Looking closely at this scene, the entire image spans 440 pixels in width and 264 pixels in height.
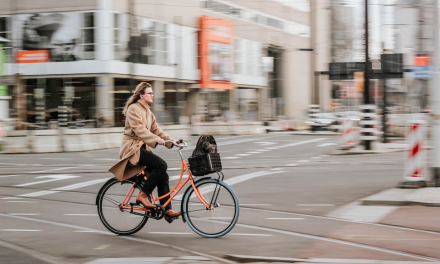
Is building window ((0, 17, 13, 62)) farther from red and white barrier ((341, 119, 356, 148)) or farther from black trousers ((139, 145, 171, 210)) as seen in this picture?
black trousers ((139, 145, 171, 210))

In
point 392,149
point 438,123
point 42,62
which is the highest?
point 42,62

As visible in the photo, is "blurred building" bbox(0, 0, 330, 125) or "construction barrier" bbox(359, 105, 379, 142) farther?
"blurred building" bbox(0, 0, 330, 125)

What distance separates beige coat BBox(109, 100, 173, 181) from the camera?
22.9ft

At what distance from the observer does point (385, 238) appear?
691 cm

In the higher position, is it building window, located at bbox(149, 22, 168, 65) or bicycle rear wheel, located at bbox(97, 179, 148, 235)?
building window, located at bbox(149, 22, 168, 65)

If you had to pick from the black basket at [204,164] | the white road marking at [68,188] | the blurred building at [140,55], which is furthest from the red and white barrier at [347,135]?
the black basket at [204,164]

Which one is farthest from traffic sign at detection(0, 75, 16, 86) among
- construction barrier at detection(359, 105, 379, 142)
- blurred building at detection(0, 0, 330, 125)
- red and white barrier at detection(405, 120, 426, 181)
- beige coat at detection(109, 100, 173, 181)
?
beige coat at detection(109, 100, 173, 181)

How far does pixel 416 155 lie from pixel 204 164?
5370 mm

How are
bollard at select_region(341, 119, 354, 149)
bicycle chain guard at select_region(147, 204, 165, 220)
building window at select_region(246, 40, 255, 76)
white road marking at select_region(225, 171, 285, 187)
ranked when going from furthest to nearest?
building window at select_region(246, 40, 255, 76) < bollard at select_region(341, 119, 354, 149) < white road marking at select_region(225, 171, 285, 187) < bicycle chain guard at select_region(147, 204, 165, 220)

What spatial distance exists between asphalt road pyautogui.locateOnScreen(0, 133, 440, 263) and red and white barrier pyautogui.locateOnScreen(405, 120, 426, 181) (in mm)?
741

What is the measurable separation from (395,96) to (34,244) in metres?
52.6

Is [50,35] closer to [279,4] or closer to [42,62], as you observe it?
[42,62]

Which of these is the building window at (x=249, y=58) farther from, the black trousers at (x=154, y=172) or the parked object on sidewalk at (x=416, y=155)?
the black trousers at (x=154, y=172)

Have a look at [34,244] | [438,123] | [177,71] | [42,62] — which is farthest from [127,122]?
[177,71]
